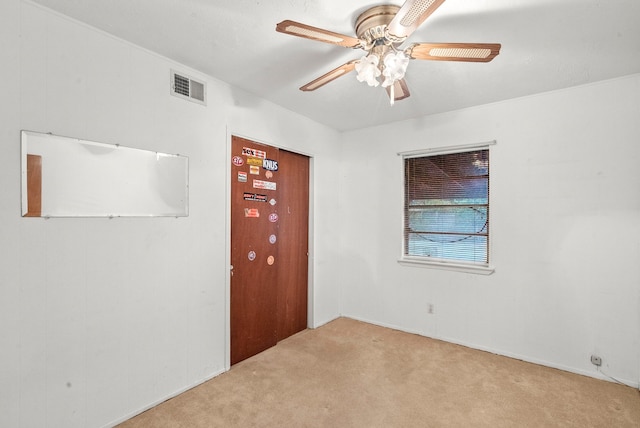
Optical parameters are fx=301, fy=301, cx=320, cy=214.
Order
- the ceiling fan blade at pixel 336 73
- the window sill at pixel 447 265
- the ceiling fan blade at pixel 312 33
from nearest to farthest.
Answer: the ceiling fan blade at pixel 312 33, the ceiling fan blade at pixel 336 73, the window sill at pixel 447 265

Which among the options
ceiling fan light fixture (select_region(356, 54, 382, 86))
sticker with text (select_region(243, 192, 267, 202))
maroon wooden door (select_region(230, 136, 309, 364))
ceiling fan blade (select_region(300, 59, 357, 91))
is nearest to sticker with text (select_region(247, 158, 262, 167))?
maroon wooden door (select_region(230, 136, 309, 364))

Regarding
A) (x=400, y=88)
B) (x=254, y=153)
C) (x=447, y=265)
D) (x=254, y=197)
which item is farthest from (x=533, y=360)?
(x=254, y=153)

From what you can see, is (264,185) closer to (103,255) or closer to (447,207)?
(103,255)

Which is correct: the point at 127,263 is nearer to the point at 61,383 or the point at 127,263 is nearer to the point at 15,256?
the point at 15,256

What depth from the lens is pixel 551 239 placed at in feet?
9.57

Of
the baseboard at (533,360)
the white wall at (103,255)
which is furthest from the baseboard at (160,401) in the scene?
the baseboard at (533,360)

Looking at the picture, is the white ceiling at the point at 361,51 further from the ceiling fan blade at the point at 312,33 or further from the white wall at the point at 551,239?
the white wall at the point at 551,239

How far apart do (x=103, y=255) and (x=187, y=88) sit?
144 cm

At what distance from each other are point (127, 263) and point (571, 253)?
12.4ft

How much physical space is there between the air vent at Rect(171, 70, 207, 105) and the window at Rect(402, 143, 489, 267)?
2487 mm

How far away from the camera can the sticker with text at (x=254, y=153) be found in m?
3.01

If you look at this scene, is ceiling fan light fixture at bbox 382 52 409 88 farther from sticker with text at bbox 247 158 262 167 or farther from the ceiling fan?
sticker with text at bbox 247 158 262 167

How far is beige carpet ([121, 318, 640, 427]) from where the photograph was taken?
2.11 metres

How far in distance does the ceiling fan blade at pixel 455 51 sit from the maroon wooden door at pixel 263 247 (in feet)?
6.05
